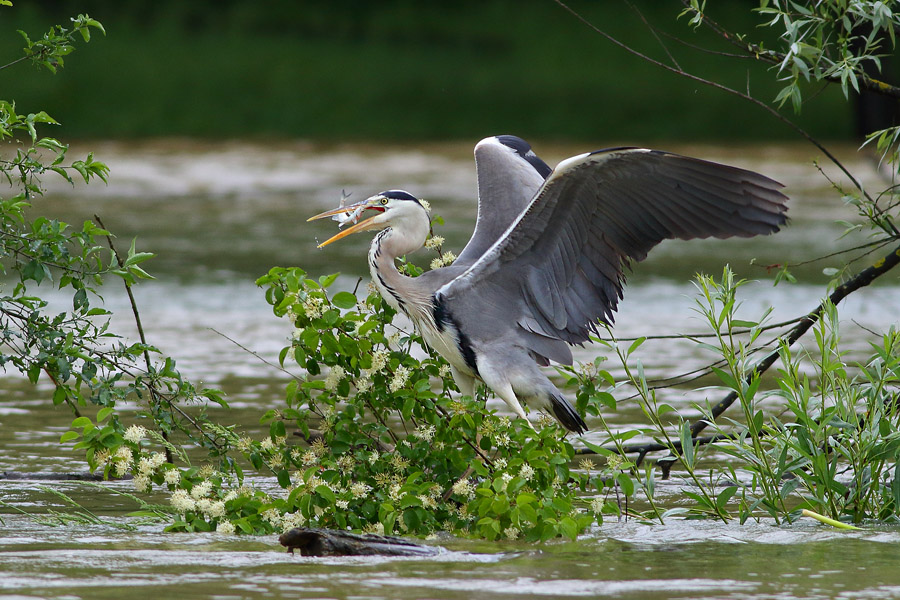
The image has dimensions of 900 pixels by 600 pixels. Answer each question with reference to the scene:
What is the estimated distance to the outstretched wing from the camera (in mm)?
4996

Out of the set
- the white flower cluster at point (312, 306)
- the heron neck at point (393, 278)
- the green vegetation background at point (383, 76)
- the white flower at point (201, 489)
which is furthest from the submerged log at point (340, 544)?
the green vegetation background at point (383, 76)

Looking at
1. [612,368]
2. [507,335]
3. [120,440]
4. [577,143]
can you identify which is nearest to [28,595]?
[120,440]

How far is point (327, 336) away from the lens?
15.4 ft

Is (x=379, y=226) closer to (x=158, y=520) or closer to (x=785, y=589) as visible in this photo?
(x=158, y=520)

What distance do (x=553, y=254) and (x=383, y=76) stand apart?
61.1 feet

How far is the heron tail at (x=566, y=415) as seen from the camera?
199 inches

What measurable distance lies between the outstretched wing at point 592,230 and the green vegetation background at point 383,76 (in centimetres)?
1498

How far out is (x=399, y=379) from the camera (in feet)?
15.4

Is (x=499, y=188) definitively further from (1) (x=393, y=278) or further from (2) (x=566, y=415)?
(2) (x=566, y=415)

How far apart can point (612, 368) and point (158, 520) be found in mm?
3865

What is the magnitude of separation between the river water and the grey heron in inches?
29.4

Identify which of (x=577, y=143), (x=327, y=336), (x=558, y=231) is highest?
(x=577, y=143)

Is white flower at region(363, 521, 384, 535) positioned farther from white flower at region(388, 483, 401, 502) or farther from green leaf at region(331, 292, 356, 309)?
green leaf at region(331, 292, 356, 309)

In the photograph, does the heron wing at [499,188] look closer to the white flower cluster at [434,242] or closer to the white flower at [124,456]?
the white flower cluster at [434,242]
